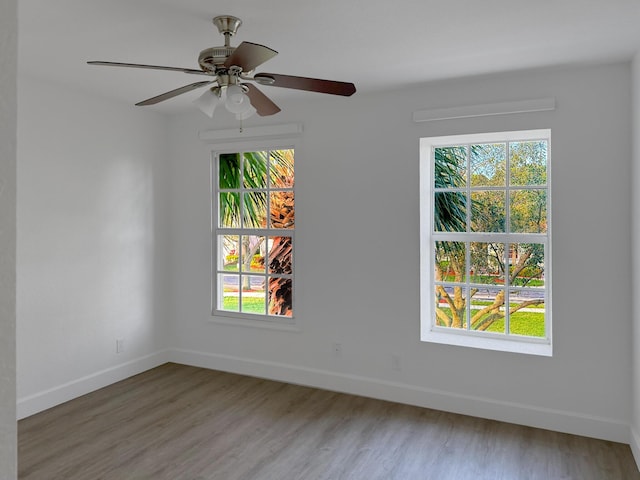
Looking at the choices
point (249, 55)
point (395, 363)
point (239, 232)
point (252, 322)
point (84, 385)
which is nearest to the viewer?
point (249, 55)

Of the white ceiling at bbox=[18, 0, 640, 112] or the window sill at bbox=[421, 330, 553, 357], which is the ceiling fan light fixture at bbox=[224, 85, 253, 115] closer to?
the white ceiling at bbox=[18, 0, 640, 112]

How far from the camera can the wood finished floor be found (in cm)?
270

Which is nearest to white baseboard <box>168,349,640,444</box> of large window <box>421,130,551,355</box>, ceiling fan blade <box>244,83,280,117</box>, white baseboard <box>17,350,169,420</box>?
white baseboard <box>17,350,169,420</box>

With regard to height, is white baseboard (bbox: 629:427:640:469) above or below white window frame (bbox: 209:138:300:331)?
below

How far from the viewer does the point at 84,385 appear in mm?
3887

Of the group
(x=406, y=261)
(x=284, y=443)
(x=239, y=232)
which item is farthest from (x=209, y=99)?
(x=239, y=232)

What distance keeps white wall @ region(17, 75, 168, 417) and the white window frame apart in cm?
55

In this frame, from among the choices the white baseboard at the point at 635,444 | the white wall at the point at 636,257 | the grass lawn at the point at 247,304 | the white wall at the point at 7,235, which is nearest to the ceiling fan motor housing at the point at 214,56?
the white wall at the point at 7,235

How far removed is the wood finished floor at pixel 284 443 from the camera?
270 centimetres

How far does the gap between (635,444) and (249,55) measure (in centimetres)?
316

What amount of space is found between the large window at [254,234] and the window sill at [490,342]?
132 centimetres

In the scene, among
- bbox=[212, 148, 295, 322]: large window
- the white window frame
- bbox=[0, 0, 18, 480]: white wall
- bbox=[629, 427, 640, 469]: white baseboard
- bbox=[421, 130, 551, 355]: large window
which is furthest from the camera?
bbox=[212, 148, 295, 322]: large window

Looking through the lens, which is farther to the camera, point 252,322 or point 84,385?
point 252,322

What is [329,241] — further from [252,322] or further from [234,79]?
[234,79]
